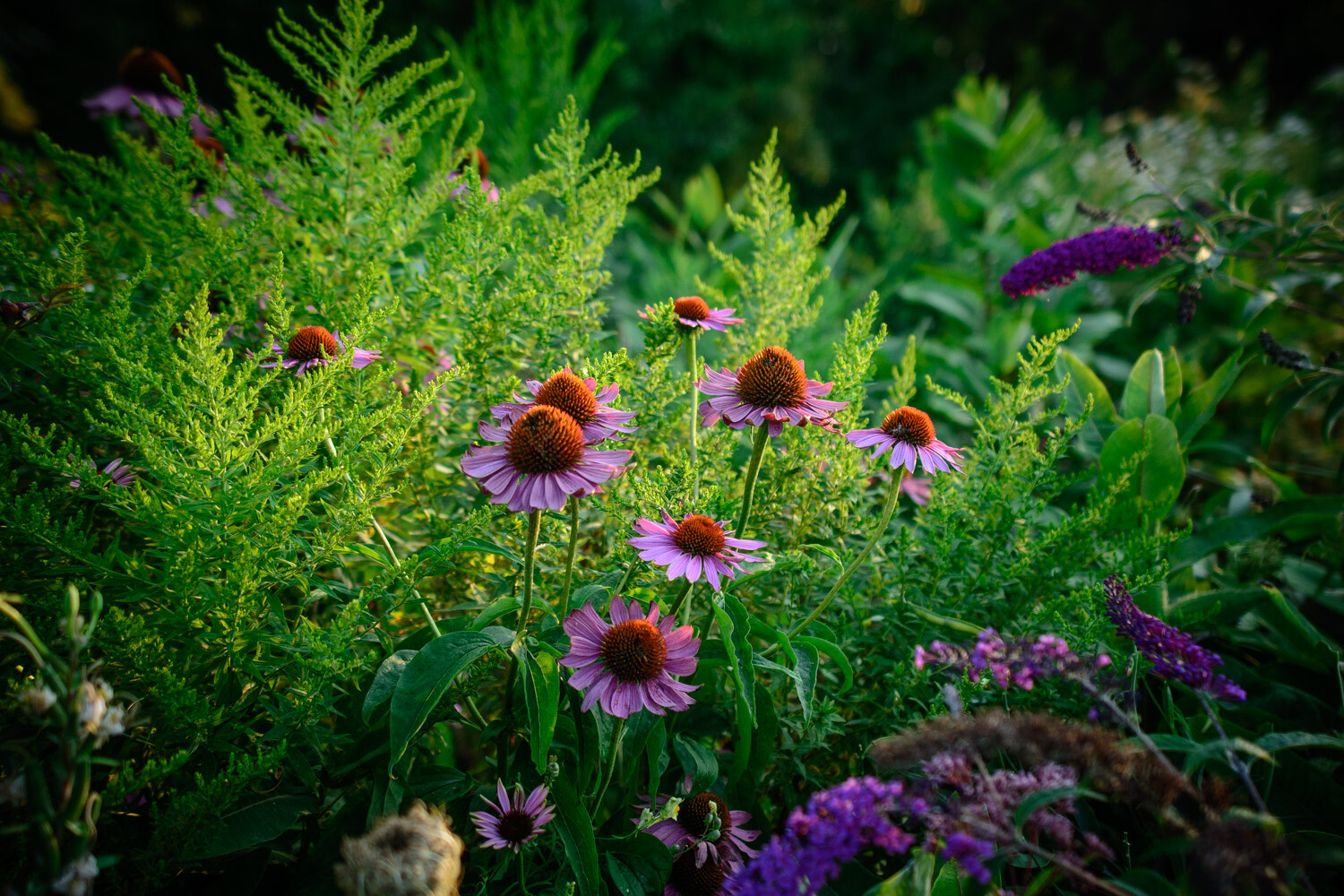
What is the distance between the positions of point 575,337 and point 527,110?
1.41 metres

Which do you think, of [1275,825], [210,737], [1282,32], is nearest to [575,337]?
[210,737]

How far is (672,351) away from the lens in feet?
3.27

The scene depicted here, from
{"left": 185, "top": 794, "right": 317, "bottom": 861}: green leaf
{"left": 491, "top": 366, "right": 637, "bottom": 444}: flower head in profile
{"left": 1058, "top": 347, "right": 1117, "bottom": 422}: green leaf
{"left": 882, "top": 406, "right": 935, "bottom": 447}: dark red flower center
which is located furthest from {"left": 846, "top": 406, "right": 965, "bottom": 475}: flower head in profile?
{"left": 185, "top": 794, "right": 317, "bottom": 861}: green leaf

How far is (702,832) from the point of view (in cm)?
85

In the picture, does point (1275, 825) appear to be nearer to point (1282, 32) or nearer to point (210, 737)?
point (210, 737)

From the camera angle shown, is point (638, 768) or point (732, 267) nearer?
point (638, 768)

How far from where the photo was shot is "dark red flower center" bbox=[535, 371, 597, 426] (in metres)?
0.76

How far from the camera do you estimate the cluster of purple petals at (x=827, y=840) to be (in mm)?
602

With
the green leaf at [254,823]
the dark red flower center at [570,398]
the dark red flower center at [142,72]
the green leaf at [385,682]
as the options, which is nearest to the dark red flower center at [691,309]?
the dark red flower center at [570,398]

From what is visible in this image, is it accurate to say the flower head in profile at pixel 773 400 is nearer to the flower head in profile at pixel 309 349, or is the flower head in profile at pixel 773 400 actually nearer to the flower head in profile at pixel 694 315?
the flower head in profile at pixel 694 315

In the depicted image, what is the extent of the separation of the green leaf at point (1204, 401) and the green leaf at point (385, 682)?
149 centimetres

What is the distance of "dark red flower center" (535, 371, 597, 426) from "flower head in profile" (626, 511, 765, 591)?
14 cm

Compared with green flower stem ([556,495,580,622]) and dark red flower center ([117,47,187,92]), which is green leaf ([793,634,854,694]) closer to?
green flower stem ([556,495,580,622])

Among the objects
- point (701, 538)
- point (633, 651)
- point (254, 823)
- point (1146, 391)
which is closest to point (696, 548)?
point (701, 538)
